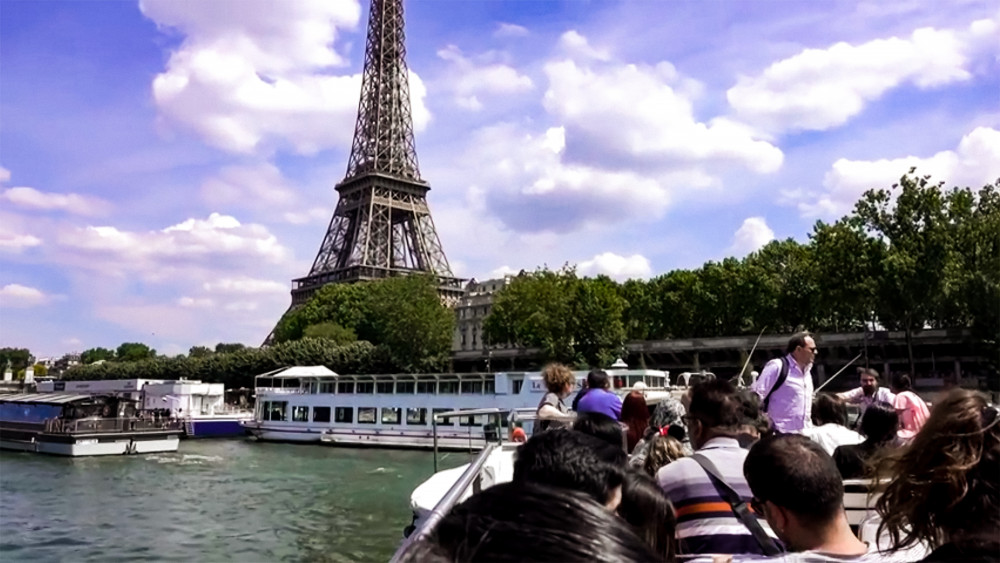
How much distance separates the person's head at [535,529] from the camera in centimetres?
88

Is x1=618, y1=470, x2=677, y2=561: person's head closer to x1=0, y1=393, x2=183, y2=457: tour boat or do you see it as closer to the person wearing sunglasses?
the person wearing sunglasses

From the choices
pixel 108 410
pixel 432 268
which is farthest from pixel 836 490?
pixel 432 268

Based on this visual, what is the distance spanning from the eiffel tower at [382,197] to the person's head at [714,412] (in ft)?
237

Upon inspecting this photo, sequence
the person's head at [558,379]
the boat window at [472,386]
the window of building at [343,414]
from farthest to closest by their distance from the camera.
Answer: the window of building at [343,414] < the boat window at [472,386] < the person's head at [558,379]

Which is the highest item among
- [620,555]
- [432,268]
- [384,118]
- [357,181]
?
[384,118]

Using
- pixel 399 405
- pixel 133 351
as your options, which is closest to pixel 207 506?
pixel 399 405

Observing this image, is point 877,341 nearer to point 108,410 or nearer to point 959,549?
point 108,410

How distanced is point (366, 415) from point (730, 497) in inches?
1316

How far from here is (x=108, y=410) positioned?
110 feet

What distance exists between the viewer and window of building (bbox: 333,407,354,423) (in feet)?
117

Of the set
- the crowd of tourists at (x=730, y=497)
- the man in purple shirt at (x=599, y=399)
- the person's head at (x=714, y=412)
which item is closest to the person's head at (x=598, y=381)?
the man in purple shirt at (x=599, y=399)

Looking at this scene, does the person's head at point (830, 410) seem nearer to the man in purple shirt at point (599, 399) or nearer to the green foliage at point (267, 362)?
the man in purple shirt at point (599, 399)

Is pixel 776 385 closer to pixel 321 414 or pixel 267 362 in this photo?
pixel 321 414

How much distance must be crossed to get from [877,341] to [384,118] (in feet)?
188
